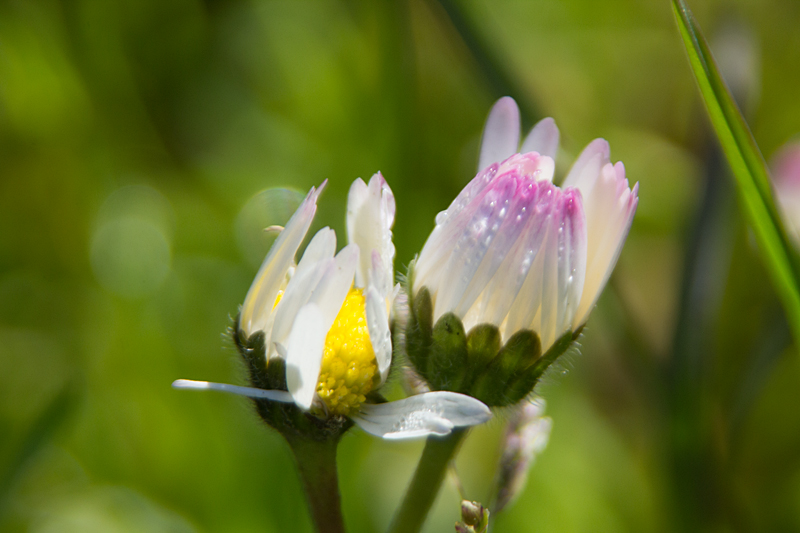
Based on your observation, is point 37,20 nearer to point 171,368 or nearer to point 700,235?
point 171,368

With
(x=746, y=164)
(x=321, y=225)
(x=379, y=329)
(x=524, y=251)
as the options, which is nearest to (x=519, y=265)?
(x=524, y=251)

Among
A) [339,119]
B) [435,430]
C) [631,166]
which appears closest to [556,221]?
[435,430]

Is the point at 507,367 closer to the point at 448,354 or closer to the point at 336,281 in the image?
the point at 448,354

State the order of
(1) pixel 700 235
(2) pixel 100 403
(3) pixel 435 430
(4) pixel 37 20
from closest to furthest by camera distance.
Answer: (3) pixel 435 430
(1) pixel 700 235
(2) pixel 100 403
(4) pixel 37 20

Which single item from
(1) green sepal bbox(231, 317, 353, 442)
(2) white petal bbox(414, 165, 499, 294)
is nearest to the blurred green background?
(1) green sepal bbox(231, 317, 353, 442)

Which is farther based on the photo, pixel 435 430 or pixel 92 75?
pixel 92 75

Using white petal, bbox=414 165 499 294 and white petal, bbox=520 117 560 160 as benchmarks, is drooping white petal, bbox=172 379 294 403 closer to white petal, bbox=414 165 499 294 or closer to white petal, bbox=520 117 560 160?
white petal, bbox=414 165 499 294
